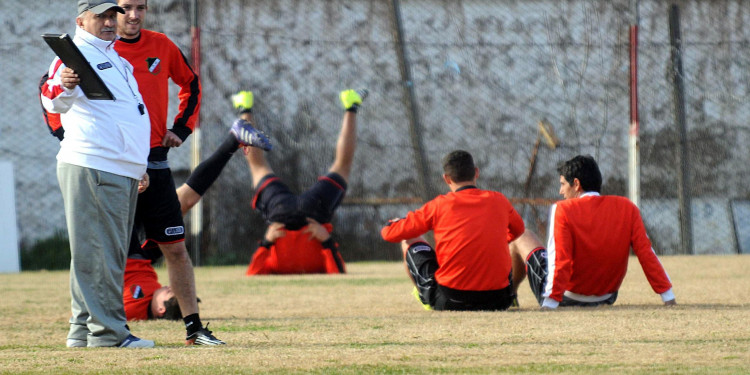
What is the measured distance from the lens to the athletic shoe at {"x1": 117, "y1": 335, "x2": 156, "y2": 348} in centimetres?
386

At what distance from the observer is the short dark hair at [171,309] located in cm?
512

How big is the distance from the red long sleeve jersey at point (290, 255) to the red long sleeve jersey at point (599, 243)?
12.6ft

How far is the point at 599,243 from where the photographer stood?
5.15 metres

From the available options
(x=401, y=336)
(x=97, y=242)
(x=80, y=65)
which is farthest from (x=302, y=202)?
(x=80, y=65)

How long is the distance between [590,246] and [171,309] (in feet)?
6.57

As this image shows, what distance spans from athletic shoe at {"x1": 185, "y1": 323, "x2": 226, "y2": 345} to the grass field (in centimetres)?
9

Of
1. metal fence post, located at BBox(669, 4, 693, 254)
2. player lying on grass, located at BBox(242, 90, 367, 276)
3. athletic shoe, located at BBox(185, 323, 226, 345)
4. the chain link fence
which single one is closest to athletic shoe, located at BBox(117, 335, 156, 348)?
athletic shoe, located at BBox(185, 323, 226, 345)

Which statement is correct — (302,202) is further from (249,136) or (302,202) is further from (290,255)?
(249,136)

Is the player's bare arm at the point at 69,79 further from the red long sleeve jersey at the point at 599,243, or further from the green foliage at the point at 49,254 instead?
the green foliage at the point at 49,254

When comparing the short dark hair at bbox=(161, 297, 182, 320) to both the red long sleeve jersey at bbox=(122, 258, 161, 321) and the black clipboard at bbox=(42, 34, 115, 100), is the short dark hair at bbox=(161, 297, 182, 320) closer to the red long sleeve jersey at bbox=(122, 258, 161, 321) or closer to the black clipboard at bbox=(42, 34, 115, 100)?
the red long sleeve jersey at bbox=(122, 258, 161, 321)

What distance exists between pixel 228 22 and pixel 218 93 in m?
0.69

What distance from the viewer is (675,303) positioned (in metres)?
5.25

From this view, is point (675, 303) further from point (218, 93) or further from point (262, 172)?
point (218, 93)

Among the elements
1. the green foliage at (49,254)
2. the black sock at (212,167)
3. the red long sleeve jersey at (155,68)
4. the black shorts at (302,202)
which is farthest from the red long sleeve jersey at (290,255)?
the red long sleeve jersey at (155,68)
